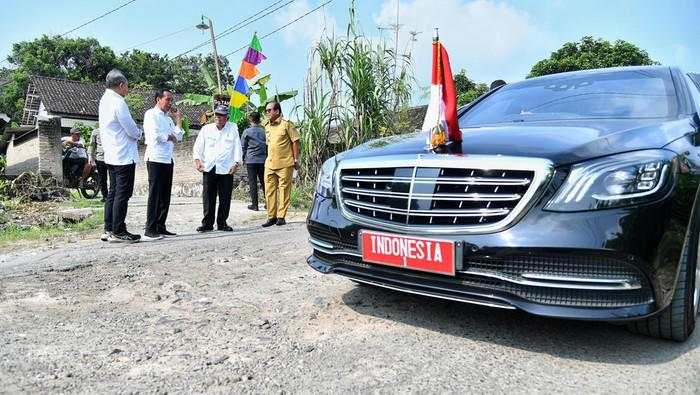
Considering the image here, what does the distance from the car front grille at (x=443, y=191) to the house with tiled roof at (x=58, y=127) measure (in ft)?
35.4

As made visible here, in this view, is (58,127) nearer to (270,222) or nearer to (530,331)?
(270,222)

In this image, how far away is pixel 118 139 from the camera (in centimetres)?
548

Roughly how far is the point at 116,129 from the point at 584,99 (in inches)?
170

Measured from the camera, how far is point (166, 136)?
5938mm

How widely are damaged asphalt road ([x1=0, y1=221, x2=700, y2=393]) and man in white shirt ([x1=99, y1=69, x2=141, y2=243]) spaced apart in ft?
5.58

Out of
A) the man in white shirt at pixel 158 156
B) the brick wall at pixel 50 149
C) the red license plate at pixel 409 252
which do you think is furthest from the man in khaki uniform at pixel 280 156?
the brick wall at pixel 50 149

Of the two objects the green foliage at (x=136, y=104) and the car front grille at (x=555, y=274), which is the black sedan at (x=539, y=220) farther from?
the green foliage at (x=136, y=104)

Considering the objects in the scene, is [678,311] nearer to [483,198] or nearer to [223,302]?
[483,198]

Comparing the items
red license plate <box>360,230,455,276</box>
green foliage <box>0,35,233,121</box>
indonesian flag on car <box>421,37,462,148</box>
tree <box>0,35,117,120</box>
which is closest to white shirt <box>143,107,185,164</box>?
indonesian flag on car <box>421,37,462,148</box>

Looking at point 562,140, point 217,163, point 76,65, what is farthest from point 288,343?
point 76,65

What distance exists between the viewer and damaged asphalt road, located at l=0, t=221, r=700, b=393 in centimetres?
218

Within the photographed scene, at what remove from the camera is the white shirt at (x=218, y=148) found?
654 centimetres

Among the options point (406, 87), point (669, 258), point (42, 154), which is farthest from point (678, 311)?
point (42, 154)

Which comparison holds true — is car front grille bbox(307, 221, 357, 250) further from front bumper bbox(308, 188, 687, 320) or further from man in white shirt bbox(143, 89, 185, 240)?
man in white shirt bbox(143, 89, 185, 240)
